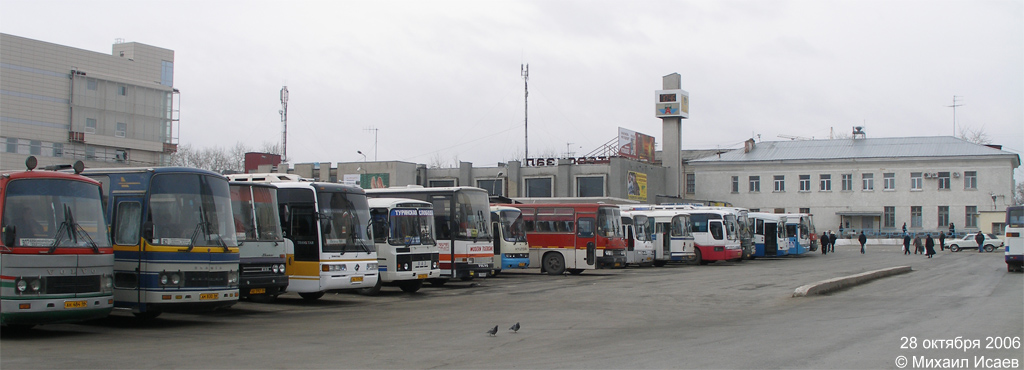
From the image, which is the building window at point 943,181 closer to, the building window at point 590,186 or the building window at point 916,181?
the building window at point 916,181

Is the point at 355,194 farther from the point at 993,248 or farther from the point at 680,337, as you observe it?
the point at 993,248

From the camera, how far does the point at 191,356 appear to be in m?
9.99

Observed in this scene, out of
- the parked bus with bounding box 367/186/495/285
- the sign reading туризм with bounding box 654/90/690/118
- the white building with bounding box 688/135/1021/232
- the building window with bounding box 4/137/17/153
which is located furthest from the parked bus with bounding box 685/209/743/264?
the building window with bounding box 4/137/17/153

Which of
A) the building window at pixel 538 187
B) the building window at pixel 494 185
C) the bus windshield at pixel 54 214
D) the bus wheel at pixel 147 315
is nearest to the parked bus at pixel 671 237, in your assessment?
the bus wheel at pixel 147 315

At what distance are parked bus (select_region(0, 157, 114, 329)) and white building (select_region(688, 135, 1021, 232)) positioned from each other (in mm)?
Answer: 67019

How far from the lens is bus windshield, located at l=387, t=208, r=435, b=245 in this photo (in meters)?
20.7

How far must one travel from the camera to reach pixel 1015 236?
26859mm

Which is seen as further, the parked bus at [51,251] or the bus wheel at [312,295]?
the bus wheel at [312,295]

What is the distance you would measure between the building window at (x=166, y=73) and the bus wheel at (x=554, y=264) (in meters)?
60.5

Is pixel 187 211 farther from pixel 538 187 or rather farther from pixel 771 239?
pixel 538 187

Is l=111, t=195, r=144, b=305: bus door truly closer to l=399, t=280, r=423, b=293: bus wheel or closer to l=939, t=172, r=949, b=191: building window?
l=399, t=280, r=423, b=293: bus wheel

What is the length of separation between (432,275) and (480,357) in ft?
37.7

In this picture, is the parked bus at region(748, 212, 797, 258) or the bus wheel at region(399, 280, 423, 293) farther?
the parked bus at region(748, 212, 797, 258)

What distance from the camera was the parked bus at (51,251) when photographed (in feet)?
37.0
